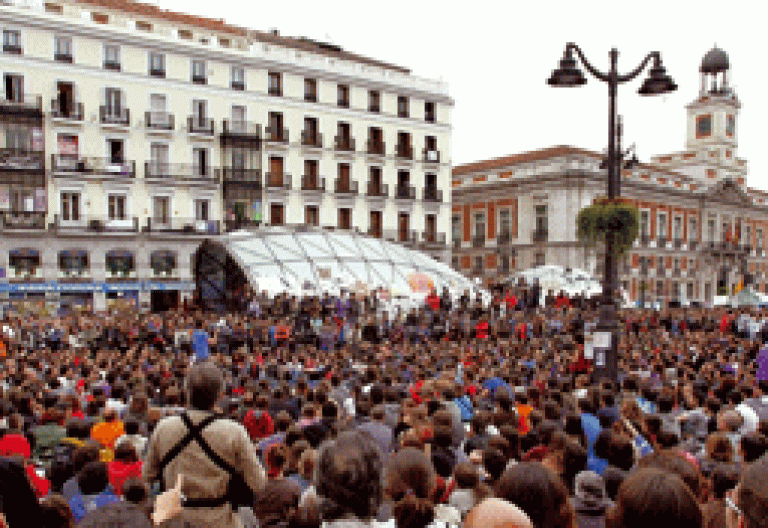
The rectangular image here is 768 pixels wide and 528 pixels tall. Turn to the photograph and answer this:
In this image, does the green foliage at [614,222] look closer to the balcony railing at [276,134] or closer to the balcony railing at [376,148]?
the balcony railing at [276,134]

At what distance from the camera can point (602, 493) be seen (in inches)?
170

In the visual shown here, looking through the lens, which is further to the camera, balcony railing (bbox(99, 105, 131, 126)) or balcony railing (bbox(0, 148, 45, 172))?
balcony railing (bbox(99, 105, 131, 126))

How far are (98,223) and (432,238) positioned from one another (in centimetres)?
2343

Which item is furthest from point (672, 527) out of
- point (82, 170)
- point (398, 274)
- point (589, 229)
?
point (82, 170)

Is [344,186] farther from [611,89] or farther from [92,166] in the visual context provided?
[611,89]

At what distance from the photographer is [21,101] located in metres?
35.9

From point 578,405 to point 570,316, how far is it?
16.7 m

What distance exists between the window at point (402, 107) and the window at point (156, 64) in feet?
55.6

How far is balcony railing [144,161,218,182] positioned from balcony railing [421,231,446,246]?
16.0 metres

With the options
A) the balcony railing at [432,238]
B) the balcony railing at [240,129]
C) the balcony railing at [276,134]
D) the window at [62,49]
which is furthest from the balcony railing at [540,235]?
the window at [62,49]

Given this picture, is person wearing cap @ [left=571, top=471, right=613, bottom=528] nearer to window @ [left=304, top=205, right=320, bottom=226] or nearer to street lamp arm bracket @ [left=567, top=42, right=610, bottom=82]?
Result: street lamp arm bracket @ [left=567, top=42, right=610, bottom=82]

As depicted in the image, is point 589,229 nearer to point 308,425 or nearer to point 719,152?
point 308,425

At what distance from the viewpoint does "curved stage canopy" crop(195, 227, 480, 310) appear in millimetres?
29422

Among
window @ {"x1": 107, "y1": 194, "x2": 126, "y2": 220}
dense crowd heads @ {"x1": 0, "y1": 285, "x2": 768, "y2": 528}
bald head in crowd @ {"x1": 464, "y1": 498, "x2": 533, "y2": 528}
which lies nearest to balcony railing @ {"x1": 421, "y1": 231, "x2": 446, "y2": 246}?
window @ {"x1": 107, "y1": 194, "x2": 126, "y2": 220}
